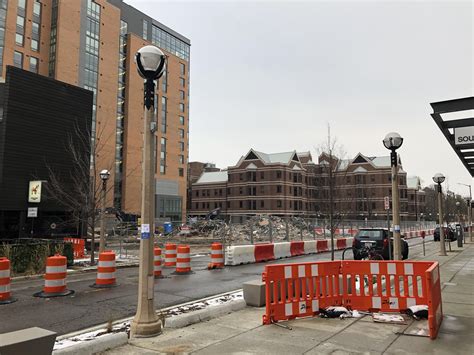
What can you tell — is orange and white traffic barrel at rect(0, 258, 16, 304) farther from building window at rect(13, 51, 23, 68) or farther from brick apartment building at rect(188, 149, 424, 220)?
brick apartment building at rect(188, 149, 424, 220)

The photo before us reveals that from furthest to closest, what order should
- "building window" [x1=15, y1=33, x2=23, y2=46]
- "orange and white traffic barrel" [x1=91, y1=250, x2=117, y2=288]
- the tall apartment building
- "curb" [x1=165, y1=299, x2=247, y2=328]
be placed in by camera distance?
the tall apartment building → "building window" [x1=15, y1=33, x2=23, y2=46] → "orange and white traffic barrel" [x1=91, y1=250, x2=117, y2=288] → "curb" [x1=165, y1=299, x2=247, y2=328]

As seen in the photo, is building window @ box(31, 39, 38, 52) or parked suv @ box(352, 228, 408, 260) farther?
building window @ box(31, 39, 38, 52)

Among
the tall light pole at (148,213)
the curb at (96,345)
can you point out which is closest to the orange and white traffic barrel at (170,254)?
the tall light pole at (148,213)

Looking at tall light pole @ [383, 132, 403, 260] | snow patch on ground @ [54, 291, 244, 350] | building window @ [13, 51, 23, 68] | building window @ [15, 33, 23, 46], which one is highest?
building window @ [15, 33, 23, 46]

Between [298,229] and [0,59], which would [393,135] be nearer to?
[298,229]

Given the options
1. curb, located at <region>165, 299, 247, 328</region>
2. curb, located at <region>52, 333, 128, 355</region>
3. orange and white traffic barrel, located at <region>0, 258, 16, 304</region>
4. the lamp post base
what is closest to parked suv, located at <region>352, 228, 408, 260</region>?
curb, located at <region>165, 299, 247, 328</region>

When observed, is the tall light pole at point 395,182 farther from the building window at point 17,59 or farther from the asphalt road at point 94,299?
the building window at point 17,59

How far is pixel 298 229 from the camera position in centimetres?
2833

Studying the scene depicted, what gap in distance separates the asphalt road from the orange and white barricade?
2.91 metres

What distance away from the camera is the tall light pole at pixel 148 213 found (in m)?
6.29

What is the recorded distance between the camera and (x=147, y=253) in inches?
252

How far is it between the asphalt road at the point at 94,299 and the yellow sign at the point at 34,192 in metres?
12.4

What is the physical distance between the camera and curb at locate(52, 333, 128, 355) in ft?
17.0

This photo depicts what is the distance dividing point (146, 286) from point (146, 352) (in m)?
1.08
